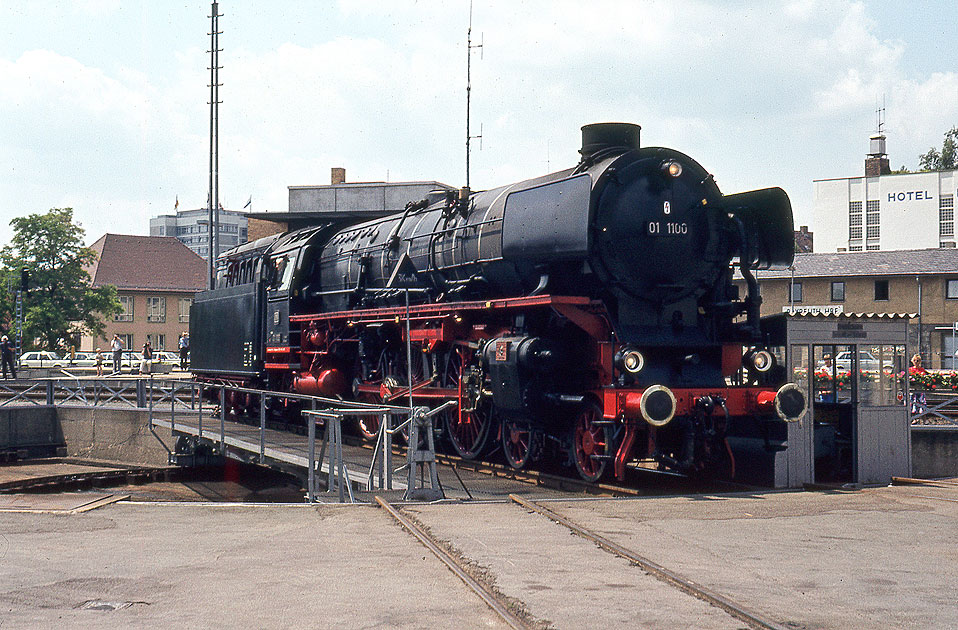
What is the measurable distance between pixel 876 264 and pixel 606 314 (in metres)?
39.0

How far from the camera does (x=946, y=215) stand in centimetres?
5819

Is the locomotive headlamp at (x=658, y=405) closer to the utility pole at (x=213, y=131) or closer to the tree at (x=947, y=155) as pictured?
the utility pole at (x=213, y=131)

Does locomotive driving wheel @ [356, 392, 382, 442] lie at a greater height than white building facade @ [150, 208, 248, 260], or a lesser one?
lesser

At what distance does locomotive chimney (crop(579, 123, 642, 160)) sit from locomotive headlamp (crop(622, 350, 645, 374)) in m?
2.71

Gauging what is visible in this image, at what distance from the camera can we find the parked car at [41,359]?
2021 inches

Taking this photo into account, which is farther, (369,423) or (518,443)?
(369,423)

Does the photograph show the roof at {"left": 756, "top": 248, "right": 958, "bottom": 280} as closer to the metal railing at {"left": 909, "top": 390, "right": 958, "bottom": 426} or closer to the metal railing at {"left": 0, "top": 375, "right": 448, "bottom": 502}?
the metal railing at {"left": 909, "top": 390, "right": 958, "bottom": 426}

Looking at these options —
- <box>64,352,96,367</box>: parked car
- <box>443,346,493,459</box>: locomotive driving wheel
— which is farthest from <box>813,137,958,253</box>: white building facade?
<box>443,346,493,459</box>: locomotive driving wheel

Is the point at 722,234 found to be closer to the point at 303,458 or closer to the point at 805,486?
the point at 805,486

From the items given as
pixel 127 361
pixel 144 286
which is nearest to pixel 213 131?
pixel 127 361

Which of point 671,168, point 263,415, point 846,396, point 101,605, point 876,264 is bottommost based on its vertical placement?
point 101,605

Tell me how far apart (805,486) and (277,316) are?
416 inches

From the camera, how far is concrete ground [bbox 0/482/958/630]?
5527mm

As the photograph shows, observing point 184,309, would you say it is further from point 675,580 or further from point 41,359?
point 675,580
